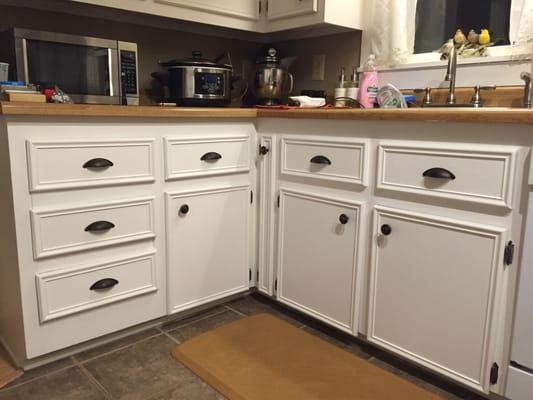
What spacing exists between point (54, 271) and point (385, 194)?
119 centimetres

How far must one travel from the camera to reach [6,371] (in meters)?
1.70

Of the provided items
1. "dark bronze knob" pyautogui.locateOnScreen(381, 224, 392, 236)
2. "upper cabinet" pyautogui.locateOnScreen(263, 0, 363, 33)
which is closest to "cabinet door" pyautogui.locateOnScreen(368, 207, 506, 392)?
"dark bronze knob" pyautogui.locateOnScreen(381, 224, 392, 236)

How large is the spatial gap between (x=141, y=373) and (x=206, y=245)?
594 mm

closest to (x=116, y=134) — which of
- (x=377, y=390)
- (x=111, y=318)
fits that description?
(x=111, y=318)

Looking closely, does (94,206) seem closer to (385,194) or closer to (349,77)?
(385,194)

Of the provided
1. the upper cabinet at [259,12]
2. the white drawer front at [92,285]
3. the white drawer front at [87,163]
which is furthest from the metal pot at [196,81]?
the white drawer front at [92,285]

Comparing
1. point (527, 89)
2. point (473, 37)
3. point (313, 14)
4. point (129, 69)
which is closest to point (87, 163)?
point (129, 69)

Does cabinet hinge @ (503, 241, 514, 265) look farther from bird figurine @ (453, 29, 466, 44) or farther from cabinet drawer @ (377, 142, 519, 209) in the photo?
bird figurine @ (453, 29, 466, 44)

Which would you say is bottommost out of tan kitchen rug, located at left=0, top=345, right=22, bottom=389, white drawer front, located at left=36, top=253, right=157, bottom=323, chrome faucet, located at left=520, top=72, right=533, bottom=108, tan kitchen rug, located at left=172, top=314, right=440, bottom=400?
tan kitchen rug, located at left=0, top=345, right=22, bottom=389

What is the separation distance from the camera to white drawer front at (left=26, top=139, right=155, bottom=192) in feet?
5.12

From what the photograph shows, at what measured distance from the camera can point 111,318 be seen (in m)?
1.85

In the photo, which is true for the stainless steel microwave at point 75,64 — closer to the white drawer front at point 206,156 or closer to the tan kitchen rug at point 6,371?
the white drawer front at point 206,156

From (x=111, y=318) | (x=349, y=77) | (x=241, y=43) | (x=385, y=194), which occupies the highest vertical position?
(x=241, y=43)

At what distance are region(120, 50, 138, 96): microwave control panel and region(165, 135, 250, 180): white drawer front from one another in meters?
0.38
